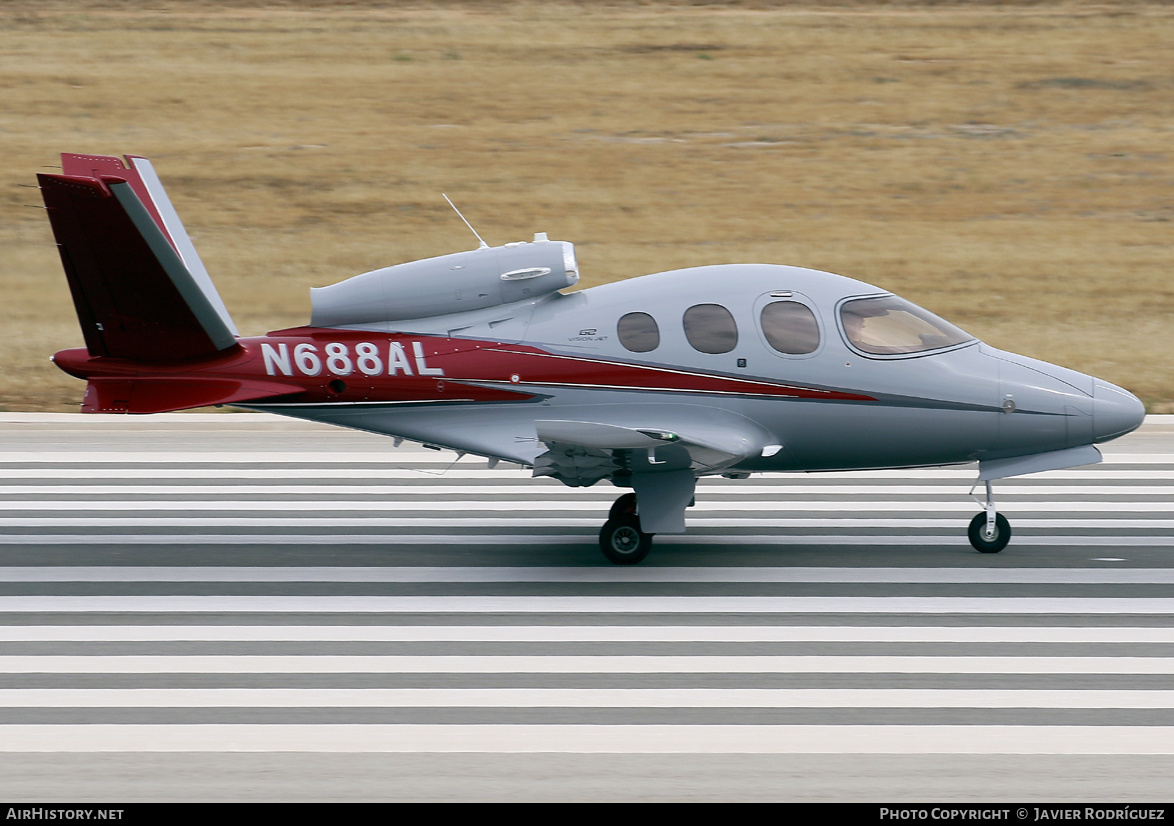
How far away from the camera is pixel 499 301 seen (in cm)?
1142

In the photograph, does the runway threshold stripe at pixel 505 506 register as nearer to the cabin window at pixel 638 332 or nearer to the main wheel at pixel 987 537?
the main wheel at pixel 987 537

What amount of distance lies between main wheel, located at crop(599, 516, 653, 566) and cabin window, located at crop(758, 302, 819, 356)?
1.91 m

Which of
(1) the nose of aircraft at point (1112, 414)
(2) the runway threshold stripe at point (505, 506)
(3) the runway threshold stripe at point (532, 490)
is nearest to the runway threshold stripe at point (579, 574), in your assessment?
(1) the nose of aircraft at point (1112, 414)

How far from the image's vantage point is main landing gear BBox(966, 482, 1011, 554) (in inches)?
459

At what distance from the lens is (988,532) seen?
11656 millimetres

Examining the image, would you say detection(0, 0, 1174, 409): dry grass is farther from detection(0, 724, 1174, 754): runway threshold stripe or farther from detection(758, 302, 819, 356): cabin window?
detection(0, 724, 1174, 754): runway threshold stripe

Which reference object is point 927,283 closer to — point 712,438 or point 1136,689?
point 712,438

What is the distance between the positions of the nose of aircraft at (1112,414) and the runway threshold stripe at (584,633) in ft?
6.65

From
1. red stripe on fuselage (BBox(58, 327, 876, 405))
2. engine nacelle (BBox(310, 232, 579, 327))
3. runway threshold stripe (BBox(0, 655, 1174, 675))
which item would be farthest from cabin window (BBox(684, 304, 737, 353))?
runway threshold stripe (BBox(0, 655, 1174, 675))

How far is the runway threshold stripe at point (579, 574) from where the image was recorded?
10.9 meters

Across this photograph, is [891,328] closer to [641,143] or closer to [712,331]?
[712,331]

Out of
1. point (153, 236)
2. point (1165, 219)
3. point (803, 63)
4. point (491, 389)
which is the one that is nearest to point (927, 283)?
point (1165, 219)

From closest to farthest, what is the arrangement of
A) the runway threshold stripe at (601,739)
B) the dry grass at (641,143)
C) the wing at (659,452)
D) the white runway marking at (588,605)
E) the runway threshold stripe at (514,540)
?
the runway threshold stripe at (601,739)
the white runway marking at (588,605)
the wing at (659,452)
the runway threshold stripe at (514,540)
the dry grass at (641,143)

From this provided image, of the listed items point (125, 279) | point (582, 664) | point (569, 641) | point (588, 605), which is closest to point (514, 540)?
point (588, 605)
